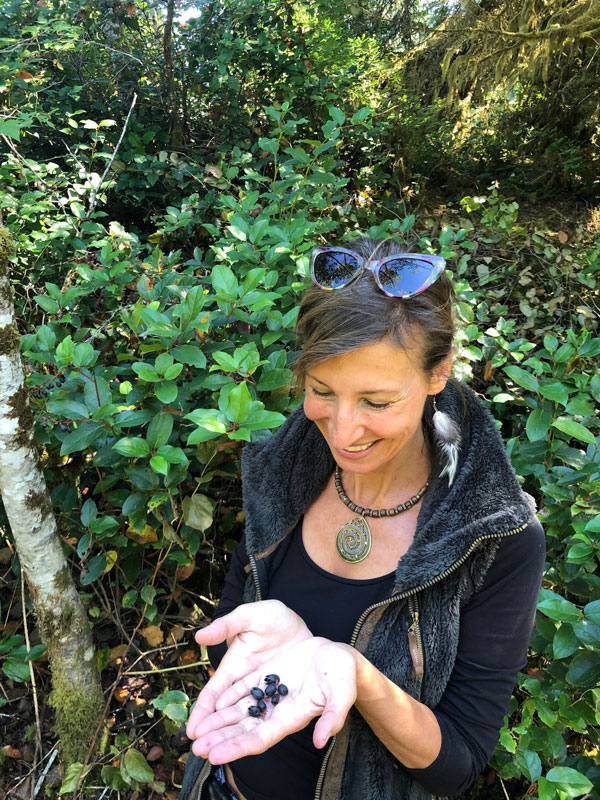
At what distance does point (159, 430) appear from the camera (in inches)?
68.1

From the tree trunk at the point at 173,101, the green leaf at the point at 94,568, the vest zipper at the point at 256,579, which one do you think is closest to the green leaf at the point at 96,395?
the green leaf at the point at 94,568

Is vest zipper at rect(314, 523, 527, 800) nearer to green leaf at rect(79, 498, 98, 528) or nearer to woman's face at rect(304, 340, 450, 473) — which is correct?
woman's face at rect(304, 340, 450, 473)

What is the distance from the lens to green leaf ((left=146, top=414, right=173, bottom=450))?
1.72 metres

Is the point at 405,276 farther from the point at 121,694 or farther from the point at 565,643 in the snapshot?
the point at 121,694

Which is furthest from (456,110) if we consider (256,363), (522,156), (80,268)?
(256,363)

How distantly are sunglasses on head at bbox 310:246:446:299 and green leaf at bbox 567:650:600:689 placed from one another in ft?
3.60

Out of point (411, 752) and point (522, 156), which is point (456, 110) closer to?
point (522, 156)

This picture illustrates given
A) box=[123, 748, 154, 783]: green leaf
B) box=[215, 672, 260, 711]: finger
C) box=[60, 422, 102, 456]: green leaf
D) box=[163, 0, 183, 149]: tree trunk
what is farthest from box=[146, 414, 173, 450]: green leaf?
box=[163, 0, 183, 149]: tree trunk

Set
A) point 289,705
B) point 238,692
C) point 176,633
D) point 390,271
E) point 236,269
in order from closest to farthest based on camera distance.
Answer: point 289,705
point 238,692
point 390,271
point 176,633
point 236,269

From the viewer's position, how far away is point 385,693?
3.78 ft

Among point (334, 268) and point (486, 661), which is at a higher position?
point (334, 268)

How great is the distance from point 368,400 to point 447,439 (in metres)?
0.29

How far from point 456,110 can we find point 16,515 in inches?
273

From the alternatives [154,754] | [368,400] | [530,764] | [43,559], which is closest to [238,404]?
[368,400]
